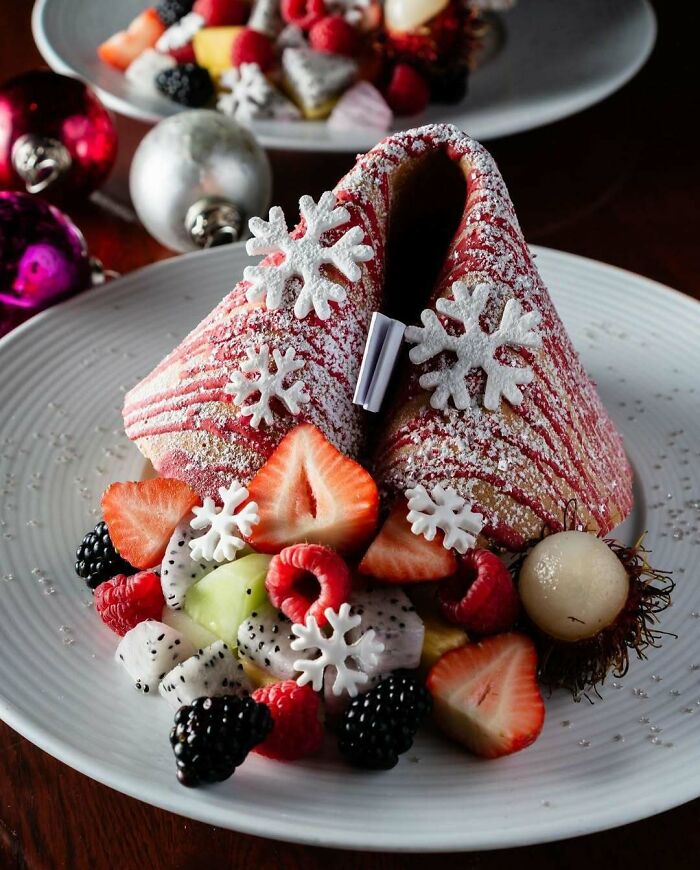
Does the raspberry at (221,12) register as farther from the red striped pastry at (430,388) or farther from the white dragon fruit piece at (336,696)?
the white dragon fruit piece at (336,696)

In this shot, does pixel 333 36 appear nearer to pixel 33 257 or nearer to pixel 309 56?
pixel 309 56

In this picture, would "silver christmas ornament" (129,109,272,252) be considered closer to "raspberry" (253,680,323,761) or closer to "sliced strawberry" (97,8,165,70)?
"sliced strawberry" (97,8,165,70)

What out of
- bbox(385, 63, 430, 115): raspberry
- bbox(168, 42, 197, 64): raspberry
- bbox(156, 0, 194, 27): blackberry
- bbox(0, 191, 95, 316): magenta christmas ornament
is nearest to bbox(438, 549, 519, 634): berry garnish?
bbox(0, 191, 95, 316): magenta christmas ornament

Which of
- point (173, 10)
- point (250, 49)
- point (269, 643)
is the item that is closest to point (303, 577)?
point (269, 643)

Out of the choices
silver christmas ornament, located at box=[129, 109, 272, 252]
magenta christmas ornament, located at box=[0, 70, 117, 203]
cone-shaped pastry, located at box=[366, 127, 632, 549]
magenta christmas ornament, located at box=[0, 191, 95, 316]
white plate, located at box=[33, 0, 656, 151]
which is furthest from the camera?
white plate, located at box=[33, 0, 656, 151]

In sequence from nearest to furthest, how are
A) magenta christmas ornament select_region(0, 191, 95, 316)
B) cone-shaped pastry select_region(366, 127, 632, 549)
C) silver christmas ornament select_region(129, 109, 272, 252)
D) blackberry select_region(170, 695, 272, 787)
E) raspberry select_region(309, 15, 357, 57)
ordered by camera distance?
1. blackberry select_region(170, 695, 272, 787)
2. cone-shaped pastry select_region(366, 127, 632, 549)
3. magenta christmas ornament select_region(0, 191, 95, 316)
4. silver christmas ornament select_region(129, 109, 272, 252)
5. raspberry select_region(309, 15, 357, 57)

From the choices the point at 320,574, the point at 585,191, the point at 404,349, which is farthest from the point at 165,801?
the point at 585,191
